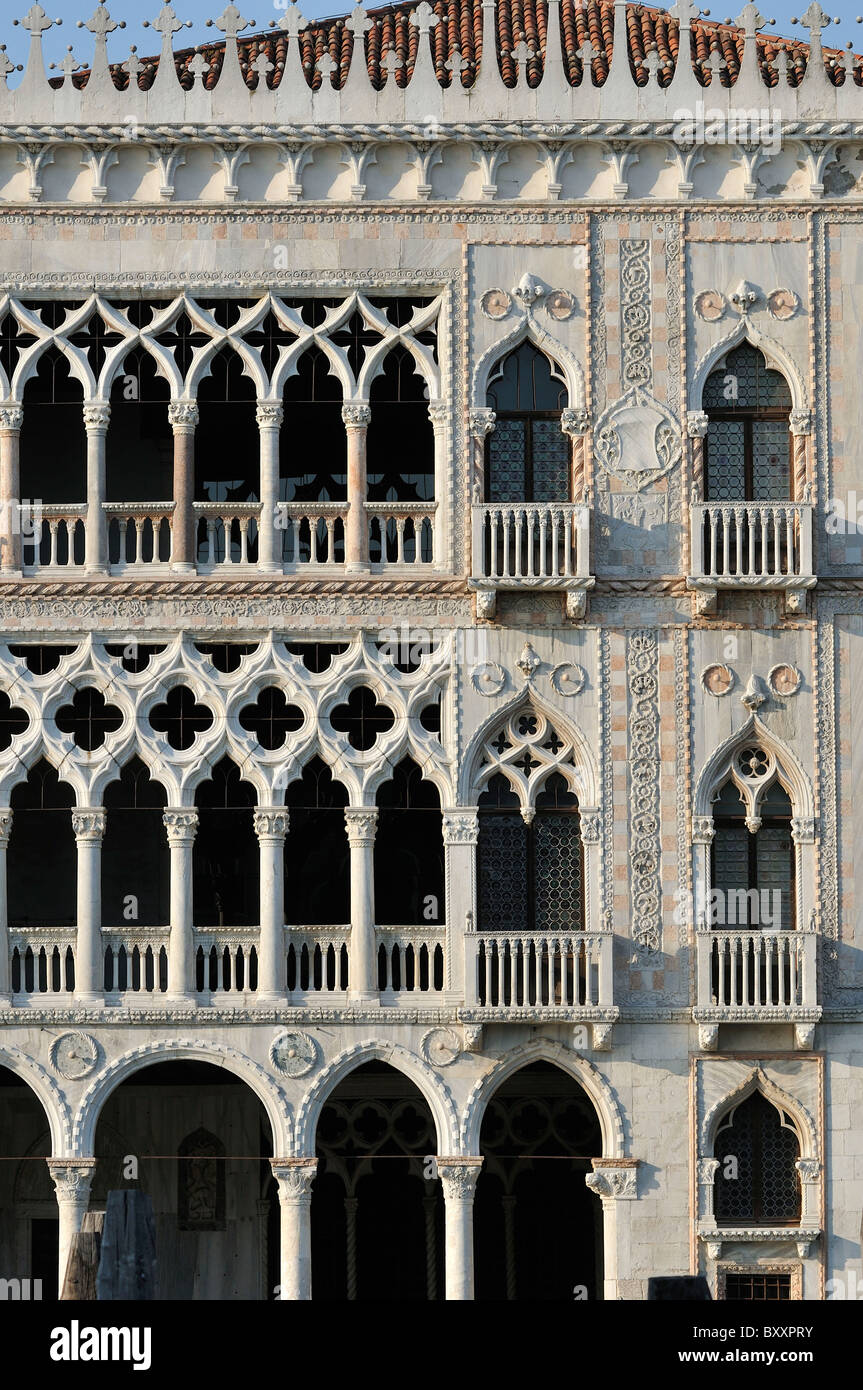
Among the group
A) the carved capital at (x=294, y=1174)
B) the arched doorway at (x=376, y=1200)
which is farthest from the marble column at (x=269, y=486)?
the arched doorway at (x=376, y=1200)

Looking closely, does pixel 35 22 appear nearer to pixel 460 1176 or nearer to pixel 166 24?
pixel 166 24

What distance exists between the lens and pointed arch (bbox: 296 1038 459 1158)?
25141mm

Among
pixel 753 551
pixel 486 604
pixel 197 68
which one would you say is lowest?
pixel 486 604

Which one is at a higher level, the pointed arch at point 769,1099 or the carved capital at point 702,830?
the carved capital at point 702,830

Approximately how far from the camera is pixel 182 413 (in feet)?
84.2

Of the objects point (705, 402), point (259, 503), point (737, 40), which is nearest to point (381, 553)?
point (259, 503)

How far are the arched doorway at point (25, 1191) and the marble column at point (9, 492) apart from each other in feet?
18.5

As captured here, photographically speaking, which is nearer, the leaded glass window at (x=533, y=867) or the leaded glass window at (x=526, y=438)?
the leaded glass window at (x=533, y=867)

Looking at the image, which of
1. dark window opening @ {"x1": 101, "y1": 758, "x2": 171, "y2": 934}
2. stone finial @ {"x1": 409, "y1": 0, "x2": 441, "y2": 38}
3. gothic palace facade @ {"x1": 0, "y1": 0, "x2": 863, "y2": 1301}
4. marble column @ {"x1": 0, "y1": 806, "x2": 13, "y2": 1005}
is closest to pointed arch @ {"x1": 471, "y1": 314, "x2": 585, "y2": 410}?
gothic palace facade @ {"x1": 0, "y1": 0, "x2": 863, "y2": 1301}

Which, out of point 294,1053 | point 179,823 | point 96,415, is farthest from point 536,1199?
point 96,415

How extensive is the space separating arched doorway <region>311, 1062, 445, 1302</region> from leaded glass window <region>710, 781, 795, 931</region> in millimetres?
4492

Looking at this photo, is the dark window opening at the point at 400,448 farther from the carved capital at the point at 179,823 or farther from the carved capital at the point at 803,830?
the carved capital at the point at 803,830

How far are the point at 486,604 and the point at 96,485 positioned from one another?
408 centimetres

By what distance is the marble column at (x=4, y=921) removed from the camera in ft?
83.1
